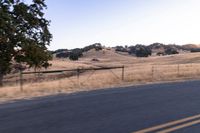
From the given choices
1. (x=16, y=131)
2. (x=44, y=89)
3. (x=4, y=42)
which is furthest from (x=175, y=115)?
(x=4, y=42)

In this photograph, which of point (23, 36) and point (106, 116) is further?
point (23, 36)

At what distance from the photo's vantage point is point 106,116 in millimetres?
10477

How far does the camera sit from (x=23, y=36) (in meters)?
29.7

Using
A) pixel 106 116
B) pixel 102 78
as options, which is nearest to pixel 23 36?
A: pixel 102 78

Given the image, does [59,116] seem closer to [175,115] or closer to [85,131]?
[85,131]

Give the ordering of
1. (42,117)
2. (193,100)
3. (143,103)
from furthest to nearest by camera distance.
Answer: (193,100), (143,103), (42,117)

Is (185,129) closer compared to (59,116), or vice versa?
(185,129)

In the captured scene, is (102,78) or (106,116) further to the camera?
(102,78)

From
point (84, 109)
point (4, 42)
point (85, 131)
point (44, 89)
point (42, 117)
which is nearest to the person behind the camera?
point (85, 131)

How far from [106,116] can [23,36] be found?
2038 cm

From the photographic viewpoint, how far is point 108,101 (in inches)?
544

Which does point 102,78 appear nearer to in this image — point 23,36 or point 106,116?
point 23,36

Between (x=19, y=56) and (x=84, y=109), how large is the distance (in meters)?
19.4

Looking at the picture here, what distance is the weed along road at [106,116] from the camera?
29.0 ft
